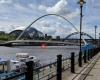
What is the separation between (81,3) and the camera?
104ft

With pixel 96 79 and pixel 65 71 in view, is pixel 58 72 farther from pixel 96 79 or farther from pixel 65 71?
pixel 65 71

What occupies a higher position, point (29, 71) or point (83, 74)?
point (29, 71)

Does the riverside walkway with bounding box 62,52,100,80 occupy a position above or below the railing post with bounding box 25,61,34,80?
below

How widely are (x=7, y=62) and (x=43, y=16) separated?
139000 millimetres

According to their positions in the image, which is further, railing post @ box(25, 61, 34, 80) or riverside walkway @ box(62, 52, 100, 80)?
riverside walkway @ box(62, 52, 100, 80)

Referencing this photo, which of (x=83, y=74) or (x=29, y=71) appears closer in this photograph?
(x=29, y=71)

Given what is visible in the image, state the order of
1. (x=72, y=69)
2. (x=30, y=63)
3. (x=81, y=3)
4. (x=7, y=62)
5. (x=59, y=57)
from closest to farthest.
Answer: (x=30, y=63) < (x=59, y=57) < (x=72, y=69) < (x=81, y=3) < (x=7, y=62)

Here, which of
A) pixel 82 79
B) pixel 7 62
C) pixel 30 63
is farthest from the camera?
pixel 7 62

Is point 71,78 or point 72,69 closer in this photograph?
point 71,78

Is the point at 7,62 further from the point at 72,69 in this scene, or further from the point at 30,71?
the point at 30,71

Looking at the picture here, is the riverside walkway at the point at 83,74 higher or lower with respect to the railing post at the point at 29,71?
lower

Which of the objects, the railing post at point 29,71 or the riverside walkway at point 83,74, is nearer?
the railing post at point 29,71

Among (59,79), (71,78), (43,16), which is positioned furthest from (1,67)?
(43,16)

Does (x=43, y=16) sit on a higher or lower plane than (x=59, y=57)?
higher
